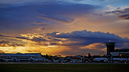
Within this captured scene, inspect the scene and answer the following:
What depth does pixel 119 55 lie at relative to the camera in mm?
188250

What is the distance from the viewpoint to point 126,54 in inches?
7318

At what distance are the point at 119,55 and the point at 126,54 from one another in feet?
24.1
